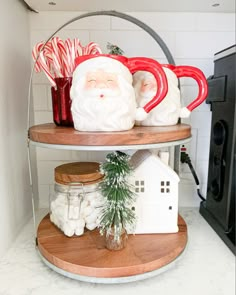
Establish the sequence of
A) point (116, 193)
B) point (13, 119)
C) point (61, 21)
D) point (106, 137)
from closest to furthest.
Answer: point (106, 137) → point (116, 193) → point (13, 119) → point (61, 21)

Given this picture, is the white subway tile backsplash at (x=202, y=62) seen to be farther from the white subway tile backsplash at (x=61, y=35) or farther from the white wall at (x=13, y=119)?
the white wall at (x=13, y=119)

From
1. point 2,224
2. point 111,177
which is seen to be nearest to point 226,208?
point 111,177

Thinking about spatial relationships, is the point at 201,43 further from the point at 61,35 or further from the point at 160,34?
the point at 61,35

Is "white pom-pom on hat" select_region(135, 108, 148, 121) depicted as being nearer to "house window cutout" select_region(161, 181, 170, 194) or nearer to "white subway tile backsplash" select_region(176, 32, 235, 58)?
A: "house window cutout" select_region(161, 181, 170, 194)

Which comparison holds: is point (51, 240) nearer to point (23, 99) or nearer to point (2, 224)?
point (2, 224)

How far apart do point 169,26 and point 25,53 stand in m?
0.43

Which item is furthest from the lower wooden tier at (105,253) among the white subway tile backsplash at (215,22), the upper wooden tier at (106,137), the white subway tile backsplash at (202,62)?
the white subway tile backsplash at (215,22)

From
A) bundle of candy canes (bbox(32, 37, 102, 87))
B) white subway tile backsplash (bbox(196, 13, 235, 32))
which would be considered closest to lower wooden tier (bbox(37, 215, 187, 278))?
bundle of candy canes (bbox(32, 37, 102, 87))

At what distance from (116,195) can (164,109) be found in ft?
0.67

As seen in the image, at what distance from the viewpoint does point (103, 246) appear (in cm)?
55

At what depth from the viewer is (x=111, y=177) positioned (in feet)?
1.69

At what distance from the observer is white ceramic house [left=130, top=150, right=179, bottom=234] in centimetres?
58

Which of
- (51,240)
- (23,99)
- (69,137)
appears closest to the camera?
(69,137)

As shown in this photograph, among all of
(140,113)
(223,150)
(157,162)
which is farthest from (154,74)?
(223,150)
